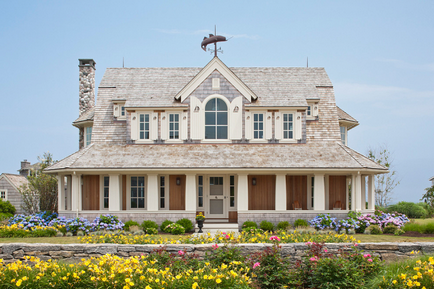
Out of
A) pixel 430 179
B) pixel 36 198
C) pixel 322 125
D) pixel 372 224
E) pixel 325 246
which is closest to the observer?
pixel 325 246

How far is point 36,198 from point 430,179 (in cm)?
3901

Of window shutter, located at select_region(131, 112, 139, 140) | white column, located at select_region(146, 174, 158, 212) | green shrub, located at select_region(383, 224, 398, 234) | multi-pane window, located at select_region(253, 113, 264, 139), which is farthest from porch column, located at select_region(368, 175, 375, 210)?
window shutter, located at select_region(131, 112, 139, 140)

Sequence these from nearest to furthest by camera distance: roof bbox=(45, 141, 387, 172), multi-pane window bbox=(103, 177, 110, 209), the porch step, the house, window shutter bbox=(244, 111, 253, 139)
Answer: the porch step, roof bbox=(45, 141, 387, 172), the house, multi-pane window bbox=(103, 177, 110, 209), window shutter bbox=(244, 111, 253, 139)

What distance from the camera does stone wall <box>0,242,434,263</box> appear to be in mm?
9141

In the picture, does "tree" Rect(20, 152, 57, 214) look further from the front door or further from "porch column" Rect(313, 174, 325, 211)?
"porch column" Rect(313, 174, 325, 211)

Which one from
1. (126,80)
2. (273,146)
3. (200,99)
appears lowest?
(273,146)

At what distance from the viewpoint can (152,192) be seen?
1762 centimetres

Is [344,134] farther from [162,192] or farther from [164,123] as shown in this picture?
[162,192]

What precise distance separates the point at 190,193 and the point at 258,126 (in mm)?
4968

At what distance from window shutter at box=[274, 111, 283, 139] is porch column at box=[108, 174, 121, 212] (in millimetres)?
7960

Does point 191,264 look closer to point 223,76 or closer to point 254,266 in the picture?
point 254,266

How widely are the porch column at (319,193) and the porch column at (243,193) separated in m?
3.04

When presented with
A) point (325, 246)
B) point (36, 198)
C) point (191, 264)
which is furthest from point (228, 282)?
point (36, 198)

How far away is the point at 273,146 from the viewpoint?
19.0m
